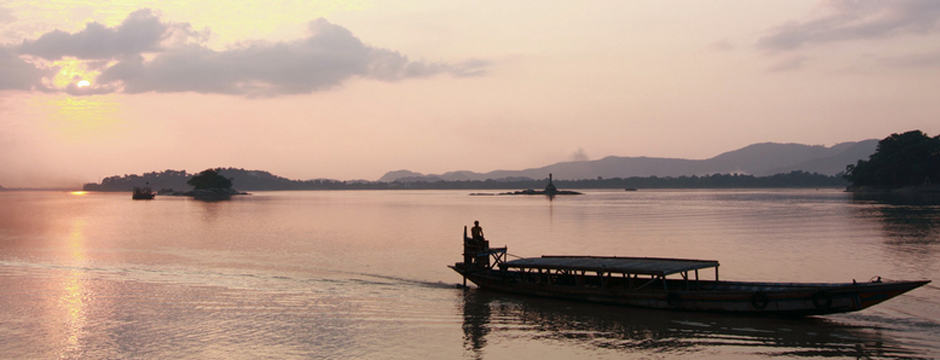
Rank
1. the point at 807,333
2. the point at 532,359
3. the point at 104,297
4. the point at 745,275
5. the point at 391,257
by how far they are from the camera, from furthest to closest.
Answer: the point at 391,257, the point at 745,275, the point at 104,297, the point at 807,333, the point at 532,359

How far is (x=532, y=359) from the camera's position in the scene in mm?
16609

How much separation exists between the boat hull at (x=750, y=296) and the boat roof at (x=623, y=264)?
70 centimetres

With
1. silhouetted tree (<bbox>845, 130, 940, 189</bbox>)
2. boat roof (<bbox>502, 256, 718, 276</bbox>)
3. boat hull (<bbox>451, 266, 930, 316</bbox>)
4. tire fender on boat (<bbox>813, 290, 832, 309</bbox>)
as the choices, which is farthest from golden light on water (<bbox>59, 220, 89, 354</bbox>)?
silhouetted tree (<bbox>845, 130, 940, 189</bbox>)

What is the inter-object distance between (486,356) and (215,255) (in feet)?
101

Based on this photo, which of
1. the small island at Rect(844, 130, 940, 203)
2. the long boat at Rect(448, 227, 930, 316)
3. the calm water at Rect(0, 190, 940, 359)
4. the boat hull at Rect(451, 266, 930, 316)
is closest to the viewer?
the calm water at Rect(0, 190, 940, 359)

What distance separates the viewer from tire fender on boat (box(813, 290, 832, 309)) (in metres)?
19.4

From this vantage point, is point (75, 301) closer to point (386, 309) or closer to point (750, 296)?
point (386, 309)

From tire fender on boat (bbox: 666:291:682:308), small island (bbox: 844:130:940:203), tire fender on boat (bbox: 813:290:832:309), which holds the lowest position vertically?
tire fender on boat (bbox: 666:291:682:308)

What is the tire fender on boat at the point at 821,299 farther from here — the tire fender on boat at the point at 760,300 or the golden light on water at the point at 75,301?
the golden light on water at the point at 75,301

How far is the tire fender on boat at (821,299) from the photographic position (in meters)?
19.4

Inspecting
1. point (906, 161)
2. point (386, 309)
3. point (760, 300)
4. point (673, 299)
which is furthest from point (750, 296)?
point (906, 161)

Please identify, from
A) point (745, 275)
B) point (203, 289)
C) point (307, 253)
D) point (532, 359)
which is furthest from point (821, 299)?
point (307, 253)

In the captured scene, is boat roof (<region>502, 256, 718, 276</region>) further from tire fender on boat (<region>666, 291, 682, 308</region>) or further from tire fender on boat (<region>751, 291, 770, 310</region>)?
tire fender on boat (<region>751, 291, 770, 310</region>)

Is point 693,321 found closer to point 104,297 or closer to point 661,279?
point 661,279
